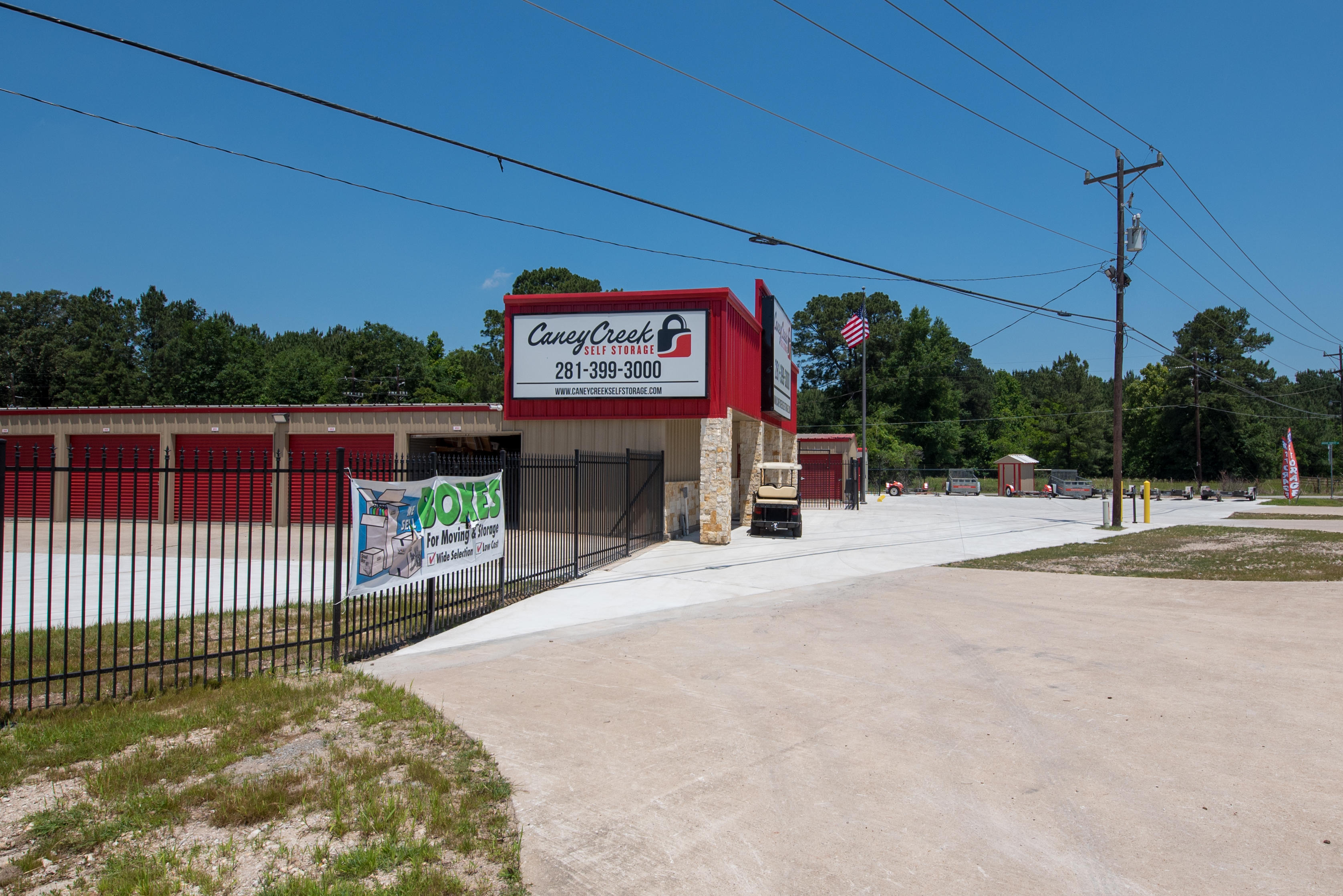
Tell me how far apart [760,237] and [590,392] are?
10.2 metres

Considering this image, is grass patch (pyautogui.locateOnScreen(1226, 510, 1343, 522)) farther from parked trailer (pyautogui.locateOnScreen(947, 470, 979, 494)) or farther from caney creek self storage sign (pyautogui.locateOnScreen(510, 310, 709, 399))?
caney creek self storage sign (pyautogui.locateOnScreen(510, 310, 709, 399))

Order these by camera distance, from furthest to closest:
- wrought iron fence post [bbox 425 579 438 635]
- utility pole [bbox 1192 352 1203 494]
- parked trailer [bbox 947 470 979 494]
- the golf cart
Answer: utility pole [bbox 1192 352 1203 494] < parked trailer [bbox 947 470 979 494] < the golf cart < wrought iron fence post [bbox 425 579 438 635]

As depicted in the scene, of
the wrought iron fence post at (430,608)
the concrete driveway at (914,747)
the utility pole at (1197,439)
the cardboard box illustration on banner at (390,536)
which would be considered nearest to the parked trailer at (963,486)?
the utility pole at (1197,439)

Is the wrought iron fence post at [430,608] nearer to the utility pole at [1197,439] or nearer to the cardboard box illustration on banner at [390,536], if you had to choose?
the cardboard box illustration on banner at [390,536]

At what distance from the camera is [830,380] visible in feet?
269

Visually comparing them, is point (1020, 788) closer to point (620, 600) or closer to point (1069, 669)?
point (1069, 669)

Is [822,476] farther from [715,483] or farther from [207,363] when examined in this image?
[207,363]

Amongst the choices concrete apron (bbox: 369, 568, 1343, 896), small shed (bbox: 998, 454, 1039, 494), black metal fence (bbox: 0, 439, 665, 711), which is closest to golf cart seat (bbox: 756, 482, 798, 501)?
black metal fence (bbox: 0, 439, 665, 711)

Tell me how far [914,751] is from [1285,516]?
35581 millimetres

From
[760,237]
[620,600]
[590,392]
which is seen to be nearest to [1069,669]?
[620,600]

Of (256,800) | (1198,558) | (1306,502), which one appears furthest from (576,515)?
(1306,502)

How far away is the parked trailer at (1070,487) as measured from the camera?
159 feet

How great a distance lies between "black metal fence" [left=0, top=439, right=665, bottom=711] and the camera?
675 cm

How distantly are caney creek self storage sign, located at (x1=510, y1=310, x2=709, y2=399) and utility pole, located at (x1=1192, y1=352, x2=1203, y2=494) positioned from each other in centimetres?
4390
